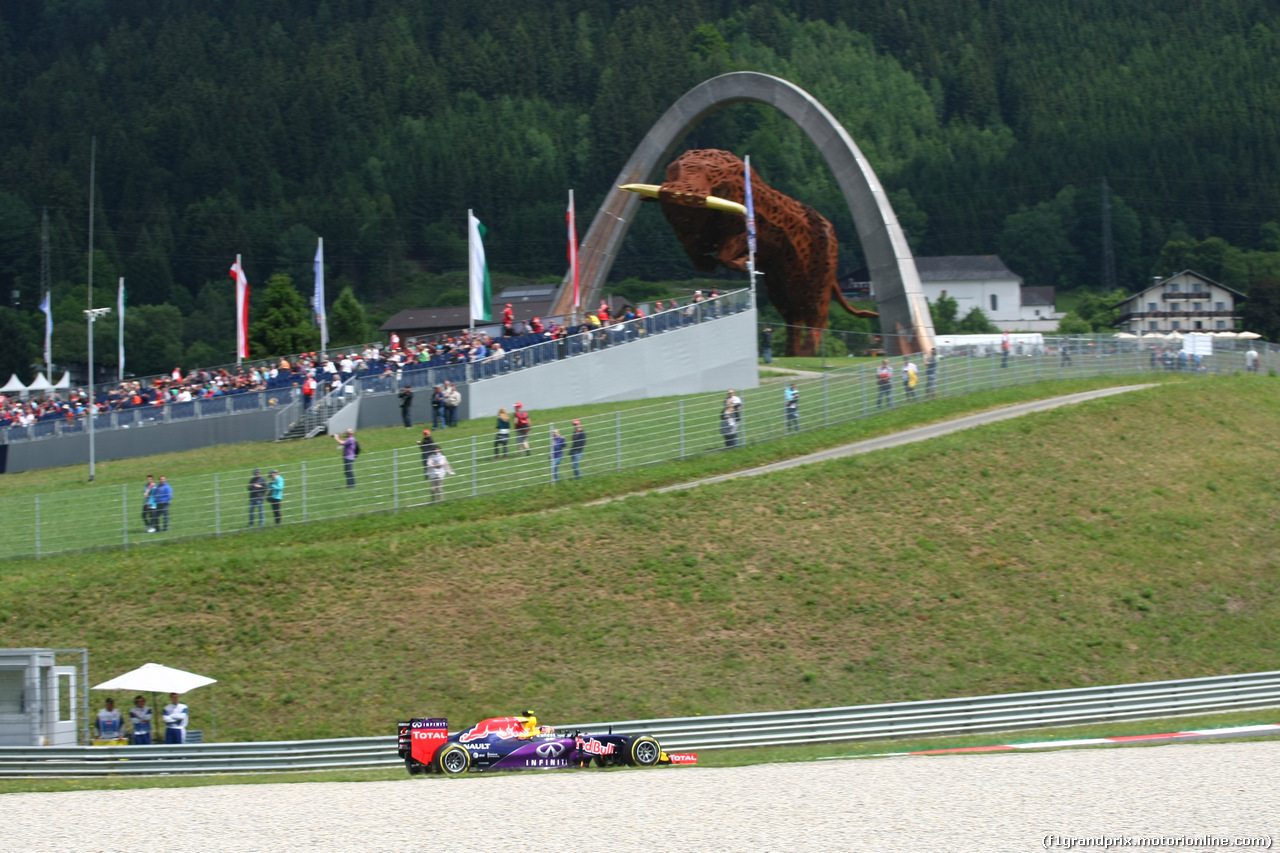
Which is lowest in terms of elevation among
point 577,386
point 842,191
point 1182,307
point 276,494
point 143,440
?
point 276,494

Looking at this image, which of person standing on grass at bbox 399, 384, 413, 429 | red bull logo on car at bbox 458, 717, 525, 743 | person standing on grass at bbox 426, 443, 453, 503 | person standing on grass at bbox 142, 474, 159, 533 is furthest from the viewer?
person standing on grass at bbox 399, 384, 413, 429

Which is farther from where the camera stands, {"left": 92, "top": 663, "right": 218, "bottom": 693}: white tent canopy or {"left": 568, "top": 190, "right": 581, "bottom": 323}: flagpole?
{"left": 568, "top": 190, "right": 581, "bottom": 323}: flagpole

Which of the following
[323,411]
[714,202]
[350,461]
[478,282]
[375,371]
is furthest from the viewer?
[714,202]

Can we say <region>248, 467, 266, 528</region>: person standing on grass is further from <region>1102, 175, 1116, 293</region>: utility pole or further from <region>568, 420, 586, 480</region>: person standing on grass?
<region>1102, 175, 1116, 293</region>: utility pole

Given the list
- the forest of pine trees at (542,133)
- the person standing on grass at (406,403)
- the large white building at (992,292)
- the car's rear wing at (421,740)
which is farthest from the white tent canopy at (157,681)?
the large white building at (992,292)

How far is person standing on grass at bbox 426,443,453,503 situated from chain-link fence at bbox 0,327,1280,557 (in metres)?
0.05

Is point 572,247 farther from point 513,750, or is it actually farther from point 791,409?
point 513,750

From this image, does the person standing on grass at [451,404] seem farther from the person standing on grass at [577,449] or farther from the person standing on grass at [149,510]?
the person standing on grass at [149,510]

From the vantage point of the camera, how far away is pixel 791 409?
3572cm

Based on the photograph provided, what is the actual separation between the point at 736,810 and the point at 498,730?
5.83 meters

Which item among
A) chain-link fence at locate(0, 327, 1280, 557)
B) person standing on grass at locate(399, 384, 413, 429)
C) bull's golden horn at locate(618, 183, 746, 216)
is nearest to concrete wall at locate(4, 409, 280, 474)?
chain-link fence at locate(0, 327, 1280, 557)

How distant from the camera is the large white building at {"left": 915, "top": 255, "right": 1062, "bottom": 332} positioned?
13012 cm

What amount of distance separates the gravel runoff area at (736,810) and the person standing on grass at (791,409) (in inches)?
695

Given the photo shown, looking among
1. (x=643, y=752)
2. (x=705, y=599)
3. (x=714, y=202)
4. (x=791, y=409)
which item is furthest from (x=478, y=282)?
(x=643, y=752)
